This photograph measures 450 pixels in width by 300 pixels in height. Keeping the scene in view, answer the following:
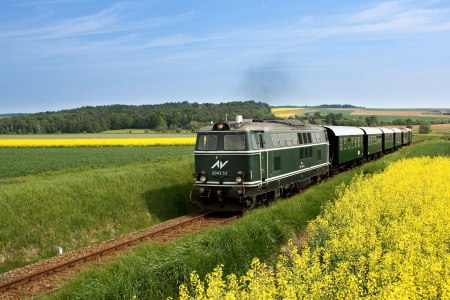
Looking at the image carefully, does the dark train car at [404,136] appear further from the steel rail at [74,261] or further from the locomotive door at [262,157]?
the steel rail at [74,261]

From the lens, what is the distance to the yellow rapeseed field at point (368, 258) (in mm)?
6516

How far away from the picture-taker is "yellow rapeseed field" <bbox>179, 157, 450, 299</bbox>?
652cm

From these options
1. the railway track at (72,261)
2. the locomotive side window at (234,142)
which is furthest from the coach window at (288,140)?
the railway track at (72,261)

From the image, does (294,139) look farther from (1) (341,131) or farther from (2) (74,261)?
(2) (74,261)

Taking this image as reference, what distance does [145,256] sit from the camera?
1043cm

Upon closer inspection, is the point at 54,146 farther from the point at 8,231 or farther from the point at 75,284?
the point at 75,284

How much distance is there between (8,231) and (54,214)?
1927 millimetres

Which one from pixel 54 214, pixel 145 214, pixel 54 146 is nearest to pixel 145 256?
pixel 54 214

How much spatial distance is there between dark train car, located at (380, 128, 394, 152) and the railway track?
33.9 metres

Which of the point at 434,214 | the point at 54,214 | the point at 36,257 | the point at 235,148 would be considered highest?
the point at 235,148

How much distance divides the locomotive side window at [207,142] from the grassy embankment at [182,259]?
4810 mm

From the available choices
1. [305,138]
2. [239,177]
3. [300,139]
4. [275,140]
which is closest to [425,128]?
[305,138]

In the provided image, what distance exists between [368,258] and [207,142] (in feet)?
35.3

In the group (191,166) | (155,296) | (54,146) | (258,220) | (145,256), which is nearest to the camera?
(155,296)
